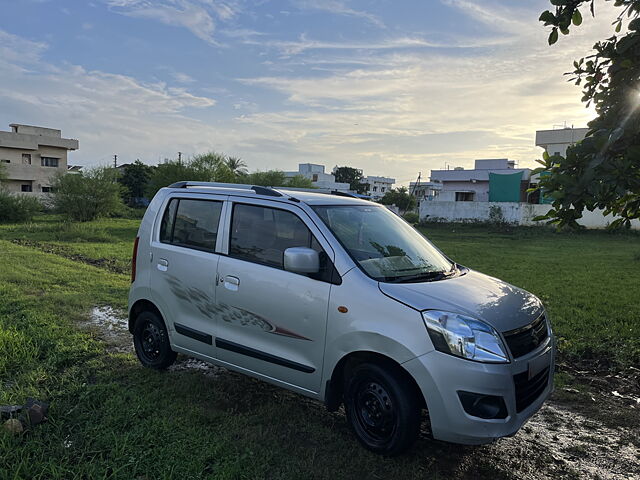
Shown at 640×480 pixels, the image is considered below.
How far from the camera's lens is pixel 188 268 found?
4.47 metres

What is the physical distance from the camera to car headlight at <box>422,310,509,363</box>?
3.06m

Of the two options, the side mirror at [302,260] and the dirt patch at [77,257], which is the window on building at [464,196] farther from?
the side mirror at [302,260]

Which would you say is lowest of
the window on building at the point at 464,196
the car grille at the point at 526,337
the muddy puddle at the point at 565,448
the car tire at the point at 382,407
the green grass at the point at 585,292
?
the muddy puddle at the point at 565,448

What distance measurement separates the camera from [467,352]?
3.06m

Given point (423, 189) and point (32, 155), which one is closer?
point (32, 155)

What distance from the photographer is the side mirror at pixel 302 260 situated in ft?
11.5

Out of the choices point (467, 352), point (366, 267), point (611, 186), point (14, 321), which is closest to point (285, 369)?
point (366, 267)

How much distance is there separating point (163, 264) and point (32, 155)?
5834 cm

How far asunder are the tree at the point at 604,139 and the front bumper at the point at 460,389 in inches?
81.5

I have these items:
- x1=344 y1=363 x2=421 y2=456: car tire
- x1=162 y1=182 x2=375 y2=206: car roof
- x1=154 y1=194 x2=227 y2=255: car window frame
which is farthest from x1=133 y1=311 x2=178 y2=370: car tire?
x1=344 y1=363 x2=421 y2=456: car tire

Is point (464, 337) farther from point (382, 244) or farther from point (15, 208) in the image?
point (15, 208)

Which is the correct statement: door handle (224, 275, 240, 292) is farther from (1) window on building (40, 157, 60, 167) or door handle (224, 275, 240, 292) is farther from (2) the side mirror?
(1) window on building (40, 157, 60, 167)

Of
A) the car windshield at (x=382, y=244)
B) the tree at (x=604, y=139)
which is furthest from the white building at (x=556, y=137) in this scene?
the car windshield at (x=382, y=244)

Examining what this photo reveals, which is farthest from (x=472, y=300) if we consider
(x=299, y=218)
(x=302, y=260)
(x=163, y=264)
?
(x=163, y=264)
